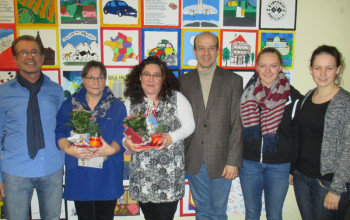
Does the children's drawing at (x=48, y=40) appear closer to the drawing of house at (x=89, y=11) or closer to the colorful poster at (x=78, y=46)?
the colorful poster at (x=78, y=46)

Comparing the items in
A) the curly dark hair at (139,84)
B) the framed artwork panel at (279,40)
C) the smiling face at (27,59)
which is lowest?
the curly dark hair at (139,84)

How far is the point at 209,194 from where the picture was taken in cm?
236

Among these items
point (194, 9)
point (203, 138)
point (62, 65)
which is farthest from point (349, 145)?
point (62, 65)

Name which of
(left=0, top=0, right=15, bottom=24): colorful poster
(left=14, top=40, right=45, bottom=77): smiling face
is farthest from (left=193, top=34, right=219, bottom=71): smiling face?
(left=0, top=0, right=15, bottom=24): colorful poster

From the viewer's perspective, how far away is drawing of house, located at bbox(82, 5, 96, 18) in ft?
9.21

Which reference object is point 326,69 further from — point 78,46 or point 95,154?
point 78,46

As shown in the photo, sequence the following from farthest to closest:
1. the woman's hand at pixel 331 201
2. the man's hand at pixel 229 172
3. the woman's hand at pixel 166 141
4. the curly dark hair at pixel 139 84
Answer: the man's hand at pixel 229 172
the curly dark hair at pixel 139 84
the woman's hand at pixel 166 141
the woman's hand at pixel 331 201

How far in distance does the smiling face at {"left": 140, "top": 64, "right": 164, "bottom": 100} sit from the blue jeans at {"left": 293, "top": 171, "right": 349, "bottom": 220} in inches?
55.1

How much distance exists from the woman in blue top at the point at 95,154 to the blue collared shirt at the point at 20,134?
0.18 metres

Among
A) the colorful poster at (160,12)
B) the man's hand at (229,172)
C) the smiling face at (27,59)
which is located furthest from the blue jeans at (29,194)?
the colorful poster at (160,12)

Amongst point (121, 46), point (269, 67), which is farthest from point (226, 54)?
point (121, 46)

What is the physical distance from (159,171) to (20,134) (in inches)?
51.1

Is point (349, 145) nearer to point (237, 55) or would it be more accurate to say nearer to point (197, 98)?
point (197, 98)

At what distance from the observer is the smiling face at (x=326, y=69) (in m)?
1.88
